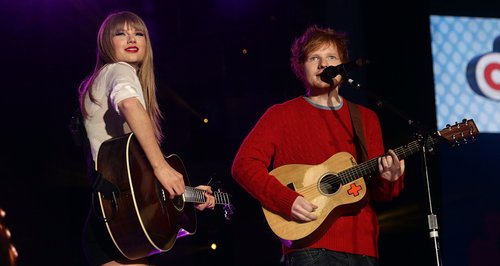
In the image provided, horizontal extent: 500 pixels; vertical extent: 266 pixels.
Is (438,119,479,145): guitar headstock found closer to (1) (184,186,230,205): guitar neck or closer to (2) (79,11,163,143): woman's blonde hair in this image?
(1) (184,186,230,205): guitar neck

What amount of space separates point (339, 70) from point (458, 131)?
28.3 inches

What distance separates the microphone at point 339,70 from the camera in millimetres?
3645

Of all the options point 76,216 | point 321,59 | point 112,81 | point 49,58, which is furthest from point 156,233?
point 49,58

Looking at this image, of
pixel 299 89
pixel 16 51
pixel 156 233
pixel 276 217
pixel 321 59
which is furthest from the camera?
pixel 299 89

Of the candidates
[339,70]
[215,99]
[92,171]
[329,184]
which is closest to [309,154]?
[329,184]

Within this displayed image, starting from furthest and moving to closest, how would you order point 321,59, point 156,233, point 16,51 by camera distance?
point 16,51
point 321,59
point 156,233

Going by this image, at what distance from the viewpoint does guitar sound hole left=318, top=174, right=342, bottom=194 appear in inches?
154

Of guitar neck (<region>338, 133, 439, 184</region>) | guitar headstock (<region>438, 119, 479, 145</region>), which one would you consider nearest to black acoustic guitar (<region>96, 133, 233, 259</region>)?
guitar neck (<region>338, 133, 439, 184</region>)

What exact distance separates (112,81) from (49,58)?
233 centimetres

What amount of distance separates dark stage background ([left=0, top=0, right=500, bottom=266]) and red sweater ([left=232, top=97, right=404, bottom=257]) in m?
1.25

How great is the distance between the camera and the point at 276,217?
12.7 feet

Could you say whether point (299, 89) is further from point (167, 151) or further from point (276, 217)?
point (276, 217)

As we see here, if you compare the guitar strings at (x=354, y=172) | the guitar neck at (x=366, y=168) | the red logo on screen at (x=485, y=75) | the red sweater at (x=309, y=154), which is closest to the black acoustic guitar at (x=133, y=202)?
the red sweater at (x=309, y=154)

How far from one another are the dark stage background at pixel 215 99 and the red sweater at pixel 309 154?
125cm
